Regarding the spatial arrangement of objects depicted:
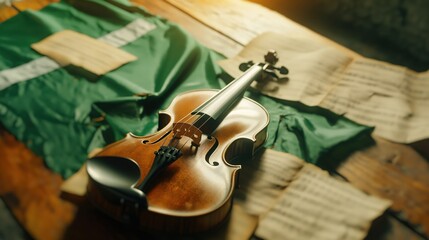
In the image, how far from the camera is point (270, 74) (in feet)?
5.07

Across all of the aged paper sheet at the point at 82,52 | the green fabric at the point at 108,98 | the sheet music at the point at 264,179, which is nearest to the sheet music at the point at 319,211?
the sheet music at the point at 264,179

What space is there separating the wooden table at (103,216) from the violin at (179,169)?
137mm

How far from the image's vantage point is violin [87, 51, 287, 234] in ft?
2.58

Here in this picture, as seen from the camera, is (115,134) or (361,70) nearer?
(115,134)

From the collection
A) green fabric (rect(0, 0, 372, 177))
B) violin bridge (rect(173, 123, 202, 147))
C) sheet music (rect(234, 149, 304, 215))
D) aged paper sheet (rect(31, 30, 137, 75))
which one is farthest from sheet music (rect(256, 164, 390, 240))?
aged paper sheet (rect(31, 30, 137, 75))

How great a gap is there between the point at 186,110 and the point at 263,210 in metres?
0.37

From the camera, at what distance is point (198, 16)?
204 centimetres

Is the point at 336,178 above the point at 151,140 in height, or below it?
below

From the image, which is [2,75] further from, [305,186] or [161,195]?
[305,186]

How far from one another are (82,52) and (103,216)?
0.88 metres

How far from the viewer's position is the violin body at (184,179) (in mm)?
790

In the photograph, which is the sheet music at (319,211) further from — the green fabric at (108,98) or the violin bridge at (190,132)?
the violin bridge at (190,132)

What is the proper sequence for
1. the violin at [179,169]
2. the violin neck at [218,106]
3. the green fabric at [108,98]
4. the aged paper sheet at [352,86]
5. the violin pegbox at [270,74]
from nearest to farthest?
the violin at [179,169]
the violin neck at [218,106]
the green fabric at [108,98]
the aged paper sheet at [352,86]
the violin pegbox at [270,74]

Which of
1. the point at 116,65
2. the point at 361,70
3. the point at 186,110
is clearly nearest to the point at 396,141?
the point at 361,70
